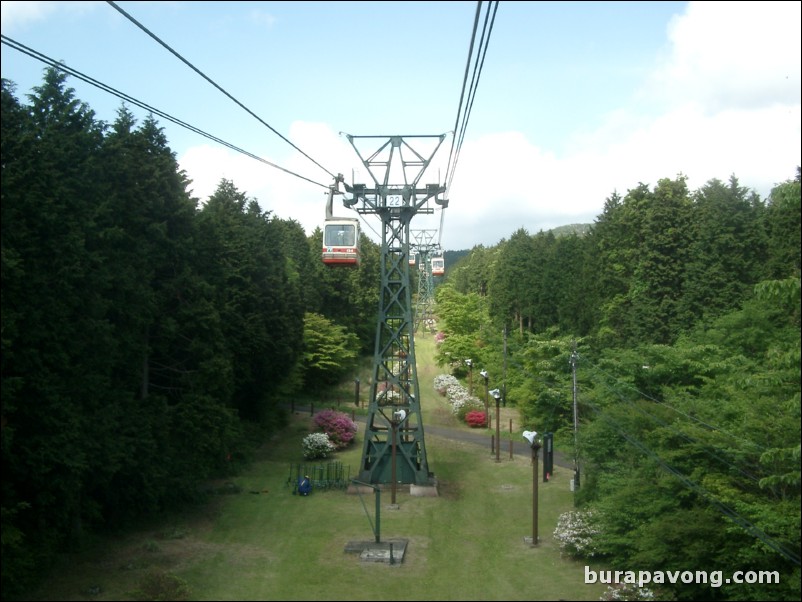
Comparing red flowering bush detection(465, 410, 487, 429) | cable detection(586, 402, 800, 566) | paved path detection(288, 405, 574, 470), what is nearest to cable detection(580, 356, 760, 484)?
cable detection(586, 402, 800, 566)

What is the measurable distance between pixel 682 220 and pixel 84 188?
89.5 feet

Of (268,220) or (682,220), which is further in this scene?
(268,220)

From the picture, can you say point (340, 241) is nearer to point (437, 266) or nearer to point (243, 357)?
point (243, 357)

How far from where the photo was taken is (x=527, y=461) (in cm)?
3111

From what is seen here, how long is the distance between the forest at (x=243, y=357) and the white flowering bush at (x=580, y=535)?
11cm

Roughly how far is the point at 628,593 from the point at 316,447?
732 inches

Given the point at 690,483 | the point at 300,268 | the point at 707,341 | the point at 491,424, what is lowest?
the point at 491,424

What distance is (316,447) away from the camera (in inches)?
1198

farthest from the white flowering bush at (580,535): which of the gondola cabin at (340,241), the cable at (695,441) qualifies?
the gondola cabin at (340,241)

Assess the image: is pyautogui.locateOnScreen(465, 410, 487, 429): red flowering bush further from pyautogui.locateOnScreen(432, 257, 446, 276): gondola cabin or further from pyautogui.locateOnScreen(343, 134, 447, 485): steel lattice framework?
pyautogui.locateOnScreen(432, 257, 446, 276): gondola cabin

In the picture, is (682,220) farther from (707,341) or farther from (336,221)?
(336,221)

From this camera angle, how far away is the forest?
44.9ft

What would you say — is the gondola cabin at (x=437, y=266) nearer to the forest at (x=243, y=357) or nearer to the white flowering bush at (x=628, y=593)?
the forest at (x=243, y=357)

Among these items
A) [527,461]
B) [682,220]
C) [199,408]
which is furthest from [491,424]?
[199,408]
